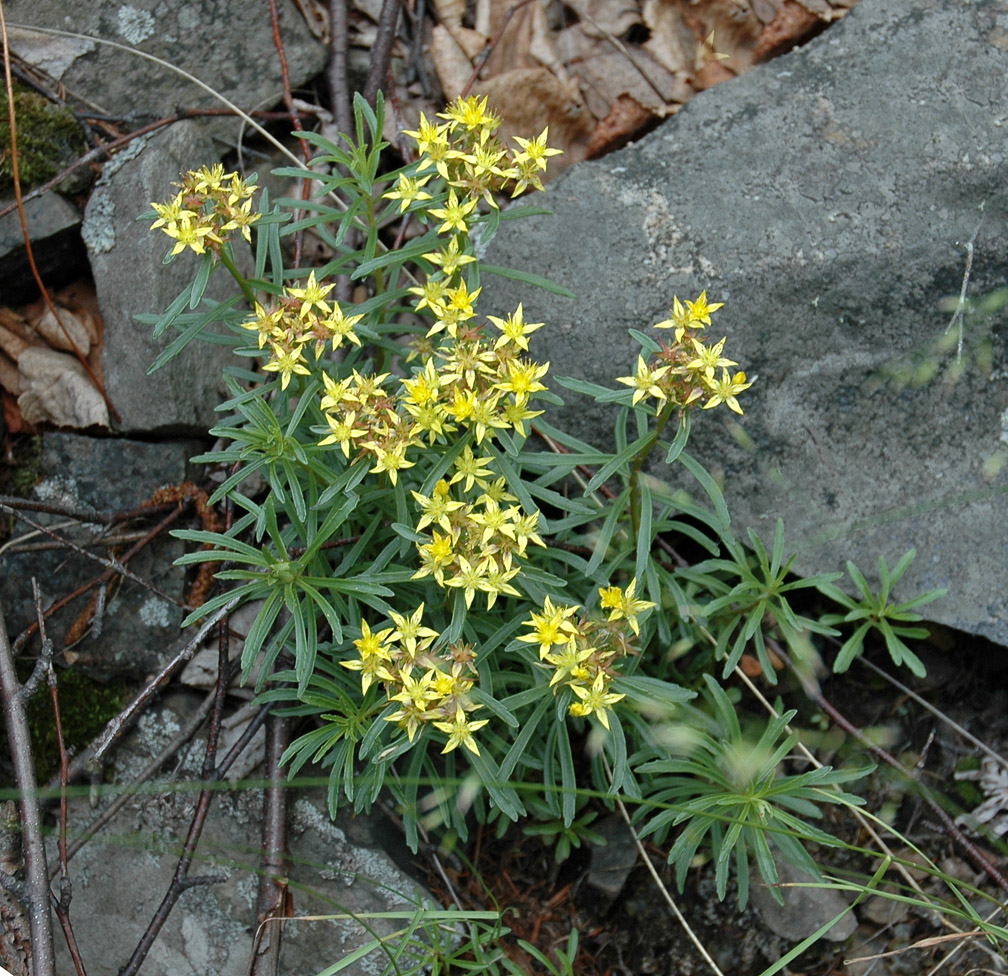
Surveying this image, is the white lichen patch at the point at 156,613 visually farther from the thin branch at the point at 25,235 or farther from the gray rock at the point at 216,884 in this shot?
the thin branch at the point at 25,235

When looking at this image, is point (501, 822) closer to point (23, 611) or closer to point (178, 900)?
point (178, 900)

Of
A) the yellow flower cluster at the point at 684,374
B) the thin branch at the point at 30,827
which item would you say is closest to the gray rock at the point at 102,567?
the thin branch at the point at 30,827

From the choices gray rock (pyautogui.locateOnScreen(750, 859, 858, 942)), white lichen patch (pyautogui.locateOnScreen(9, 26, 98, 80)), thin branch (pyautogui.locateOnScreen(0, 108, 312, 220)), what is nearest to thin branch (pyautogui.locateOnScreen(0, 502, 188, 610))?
thin branch (pyautogui.locateOnScreen(0, 108, 312, 220))

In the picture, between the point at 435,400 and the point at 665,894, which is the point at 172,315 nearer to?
Answer: the point at 435,400

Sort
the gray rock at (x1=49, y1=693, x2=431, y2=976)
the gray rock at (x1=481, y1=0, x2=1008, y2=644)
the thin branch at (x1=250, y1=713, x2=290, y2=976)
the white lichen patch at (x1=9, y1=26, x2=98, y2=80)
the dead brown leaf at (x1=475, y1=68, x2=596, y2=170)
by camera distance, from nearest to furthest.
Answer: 1. the thin branch at (x1=250, y1=713, x2=290, y2=976)
2. the gray rock at (x1=49, y1=693, x2=431, y2=976)
3. the gray rock at (x1=481, y1=0, x2=1008, y2=644)
4. the white lichen patch at (x1=9, y1=26, x2=98, y2=80)
5. the dead brown leaf at (x1=475, y1=68, x2=596, y2=170)

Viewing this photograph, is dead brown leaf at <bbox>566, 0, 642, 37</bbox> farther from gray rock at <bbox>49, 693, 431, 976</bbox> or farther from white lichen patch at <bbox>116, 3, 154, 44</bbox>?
gray rock at <bbox>49, 693, 431, 976</bbox>
